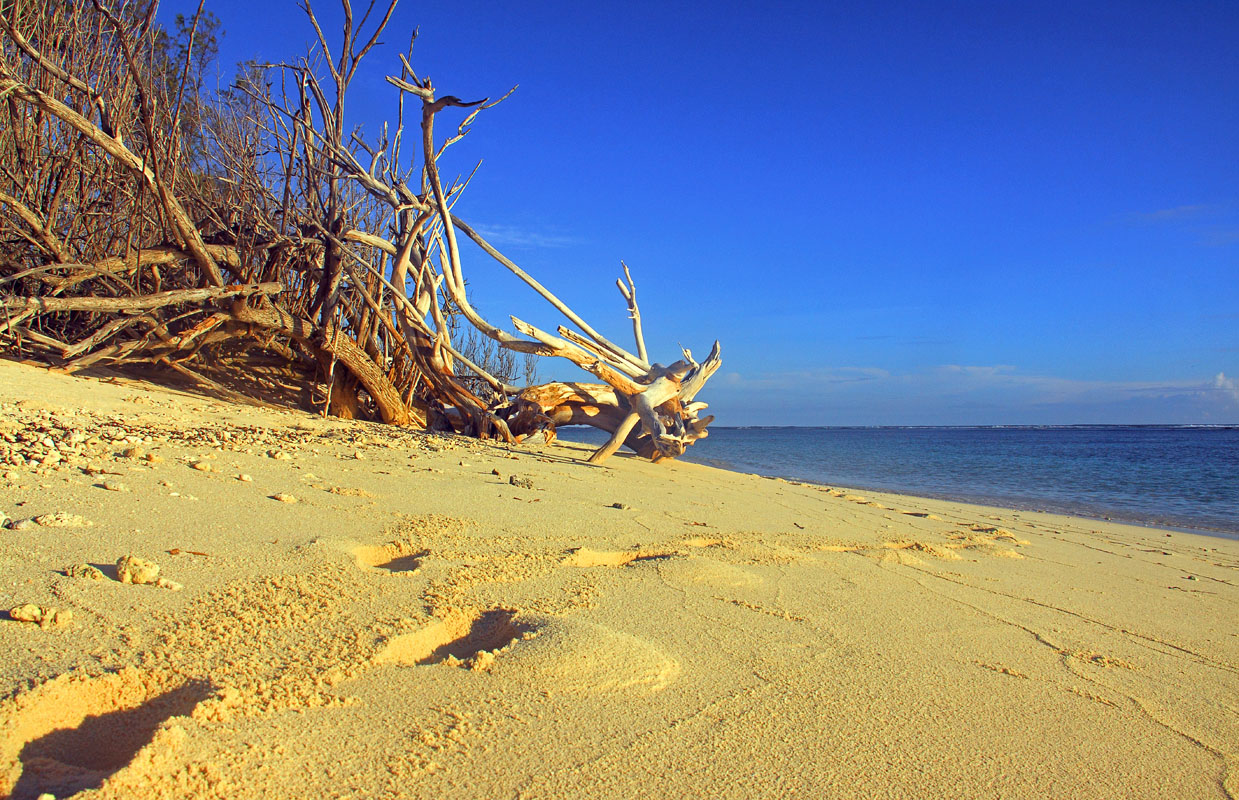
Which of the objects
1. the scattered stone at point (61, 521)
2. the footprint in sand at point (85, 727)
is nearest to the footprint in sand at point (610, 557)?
the footprint in sand at point (85, 727)

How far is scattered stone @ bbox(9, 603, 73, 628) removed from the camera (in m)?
1.42

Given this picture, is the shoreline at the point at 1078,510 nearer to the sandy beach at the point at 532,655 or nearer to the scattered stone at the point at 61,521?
the sandy beach at the point at 532,655

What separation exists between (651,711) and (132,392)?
209 inches

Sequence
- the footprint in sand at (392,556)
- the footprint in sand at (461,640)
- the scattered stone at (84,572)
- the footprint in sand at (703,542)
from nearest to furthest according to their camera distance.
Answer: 1. the footprint in sand at (461,640)
2. the scattered stone at (84,572)
3. the footprint in sand at (392,556)
4. the footprint in sand at (703,542)

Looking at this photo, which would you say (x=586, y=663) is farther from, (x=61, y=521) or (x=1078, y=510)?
(x=1078, y=510)

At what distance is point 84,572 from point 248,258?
5200 millimetres

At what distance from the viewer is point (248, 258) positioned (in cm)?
618

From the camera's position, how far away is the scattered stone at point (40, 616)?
56.1 inches

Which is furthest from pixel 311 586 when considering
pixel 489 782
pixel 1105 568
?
pixel 1105 568

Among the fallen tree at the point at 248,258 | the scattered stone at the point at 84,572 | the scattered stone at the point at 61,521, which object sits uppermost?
the fallen tree at the point at 248,258

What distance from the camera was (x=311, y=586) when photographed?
Result: 1839mm

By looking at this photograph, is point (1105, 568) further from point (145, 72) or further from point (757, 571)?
point (145, 72)

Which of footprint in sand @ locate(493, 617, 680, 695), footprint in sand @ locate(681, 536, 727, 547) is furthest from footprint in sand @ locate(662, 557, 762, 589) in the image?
footprint in sand @ locate(493, 617, 680, 695)

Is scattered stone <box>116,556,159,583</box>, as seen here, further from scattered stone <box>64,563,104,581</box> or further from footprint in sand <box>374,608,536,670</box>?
footprint in sand <box>374,608,536,670</box>
